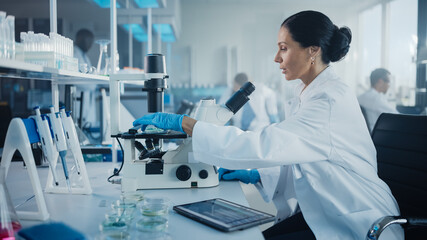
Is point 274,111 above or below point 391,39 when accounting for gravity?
below

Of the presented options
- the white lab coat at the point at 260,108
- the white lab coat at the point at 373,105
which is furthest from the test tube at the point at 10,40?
the white lab coat at the point at 373,105

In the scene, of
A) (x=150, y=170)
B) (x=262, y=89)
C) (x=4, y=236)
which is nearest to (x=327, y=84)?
(x=150, y=170)

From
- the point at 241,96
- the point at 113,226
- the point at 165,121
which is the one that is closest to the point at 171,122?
the point at 165,121

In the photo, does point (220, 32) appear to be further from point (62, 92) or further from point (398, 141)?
point (398, 141)

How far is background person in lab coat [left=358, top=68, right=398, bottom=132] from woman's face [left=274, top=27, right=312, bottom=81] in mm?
2945

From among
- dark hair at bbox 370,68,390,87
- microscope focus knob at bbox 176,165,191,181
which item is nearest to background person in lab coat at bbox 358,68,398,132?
dark hair at bbox 370,68,390,87

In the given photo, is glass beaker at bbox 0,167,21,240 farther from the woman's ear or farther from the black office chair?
the black office chair

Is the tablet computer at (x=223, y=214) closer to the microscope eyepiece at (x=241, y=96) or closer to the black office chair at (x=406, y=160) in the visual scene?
the microscope eyepiece at (x=241, y=96)

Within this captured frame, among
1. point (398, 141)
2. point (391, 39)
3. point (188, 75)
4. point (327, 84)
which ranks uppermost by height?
point (391, 39)

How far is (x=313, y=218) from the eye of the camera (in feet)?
4.11

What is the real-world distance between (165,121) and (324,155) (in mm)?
580

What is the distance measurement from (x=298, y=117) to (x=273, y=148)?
0.15 metres

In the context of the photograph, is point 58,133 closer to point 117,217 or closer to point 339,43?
point 117,217

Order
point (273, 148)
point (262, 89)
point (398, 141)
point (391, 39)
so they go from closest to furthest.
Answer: point (273, 148) < point (398, 141) < point (262, 89) < point (391, 39)
